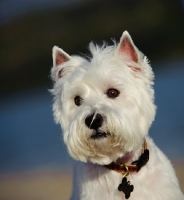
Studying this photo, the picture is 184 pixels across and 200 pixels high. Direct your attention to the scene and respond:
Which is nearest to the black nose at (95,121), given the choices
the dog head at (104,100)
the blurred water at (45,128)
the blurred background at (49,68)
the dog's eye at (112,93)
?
the dog head at (104,100)

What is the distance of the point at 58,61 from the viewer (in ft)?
12.3

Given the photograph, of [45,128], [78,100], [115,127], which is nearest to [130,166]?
[115,127]

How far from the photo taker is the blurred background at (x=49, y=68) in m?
5.87

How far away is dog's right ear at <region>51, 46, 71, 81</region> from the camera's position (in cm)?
370

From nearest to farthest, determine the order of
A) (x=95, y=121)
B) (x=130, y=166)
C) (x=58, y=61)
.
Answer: (x=95, y=121)
(x=130, y=166)
(x=58, y=61)

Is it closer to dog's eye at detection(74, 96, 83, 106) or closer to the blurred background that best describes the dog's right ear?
dog's eye at detection(74, 96, 83, 106)

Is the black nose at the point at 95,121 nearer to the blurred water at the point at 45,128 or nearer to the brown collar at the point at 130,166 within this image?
the brown collar at the point at 130,166

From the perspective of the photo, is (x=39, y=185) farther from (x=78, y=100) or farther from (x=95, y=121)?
(x=95, y=121)

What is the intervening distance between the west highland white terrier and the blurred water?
1.78 meters

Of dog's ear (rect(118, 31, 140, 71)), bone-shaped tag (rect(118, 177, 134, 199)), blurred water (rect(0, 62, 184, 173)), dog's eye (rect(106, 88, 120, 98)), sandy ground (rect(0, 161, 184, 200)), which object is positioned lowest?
bone-shaped tag (rect(118, 177, 134, 199))

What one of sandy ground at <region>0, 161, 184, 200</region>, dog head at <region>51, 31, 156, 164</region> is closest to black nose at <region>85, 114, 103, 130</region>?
dog head at <region>51, 31, 156, 164</region>

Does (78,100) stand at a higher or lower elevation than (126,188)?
higher

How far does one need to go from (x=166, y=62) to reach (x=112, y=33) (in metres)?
A: 1.53

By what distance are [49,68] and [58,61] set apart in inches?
239
